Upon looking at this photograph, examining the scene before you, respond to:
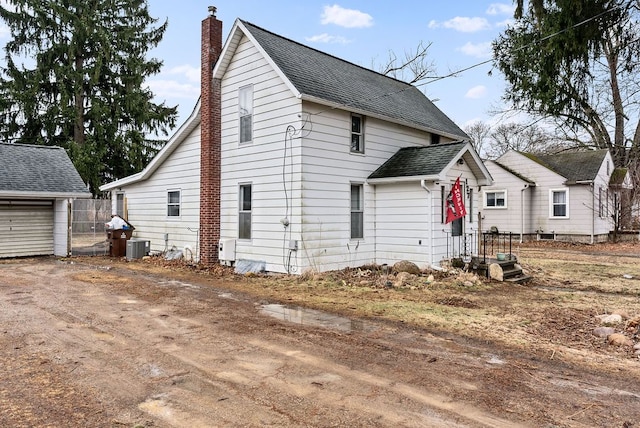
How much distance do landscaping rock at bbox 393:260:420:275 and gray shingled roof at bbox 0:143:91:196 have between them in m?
12.0

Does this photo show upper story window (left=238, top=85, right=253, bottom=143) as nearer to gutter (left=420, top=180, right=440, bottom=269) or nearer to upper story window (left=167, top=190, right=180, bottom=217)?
upper story window (left=167, top=190, right=180, bottom=217)

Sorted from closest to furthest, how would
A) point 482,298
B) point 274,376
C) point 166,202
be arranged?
point 274,376, point 482,298, point 166,202

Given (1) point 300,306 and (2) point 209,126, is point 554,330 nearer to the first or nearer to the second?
(1) point 300,306

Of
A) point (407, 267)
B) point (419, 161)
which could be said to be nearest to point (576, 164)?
point (419, 161)

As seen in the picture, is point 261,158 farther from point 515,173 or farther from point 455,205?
point 515,173

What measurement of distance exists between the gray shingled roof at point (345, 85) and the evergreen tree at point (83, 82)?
19.0 meters

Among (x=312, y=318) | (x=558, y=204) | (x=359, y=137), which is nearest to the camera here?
(x=312, y=318)

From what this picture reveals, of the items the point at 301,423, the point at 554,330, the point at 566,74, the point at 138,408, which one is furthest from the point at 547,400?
the point at 566,74

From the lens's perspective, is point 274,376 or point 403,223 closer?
point 274,376

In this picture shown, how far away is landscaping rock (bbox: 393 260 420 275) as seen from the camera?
38.2 feet

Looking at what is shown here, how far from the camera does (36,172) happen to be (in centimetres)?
1666

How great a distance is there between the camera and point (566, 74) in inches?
893

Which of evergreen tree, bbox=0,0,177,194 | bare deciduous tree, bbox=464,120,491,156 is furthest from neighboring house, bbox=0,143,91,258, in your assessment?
bare deciduous tree, bbox=464,120,491,156

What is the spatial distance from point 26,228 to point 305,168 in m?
11.8
